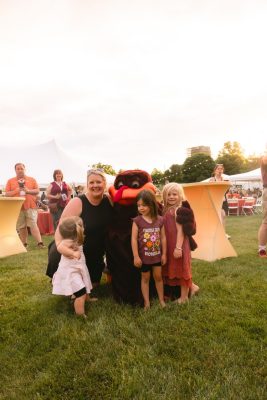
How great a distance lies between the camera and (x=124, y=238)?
346cm

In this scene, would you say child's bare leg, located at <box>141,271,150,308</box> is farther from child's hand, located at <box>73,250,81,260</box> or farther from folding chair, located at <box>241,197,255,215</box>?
folding chair, located at <box>241,197,255,215</box>

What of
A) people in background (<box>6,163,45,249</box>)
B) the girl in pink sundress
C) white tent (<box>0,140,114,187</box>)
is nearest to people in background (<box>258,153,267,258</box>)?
the girl in pink sundress

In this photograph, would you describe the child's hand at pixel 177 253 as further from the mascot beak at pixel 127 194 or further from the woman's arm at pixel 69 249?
the woman's arm at pixel 69 249

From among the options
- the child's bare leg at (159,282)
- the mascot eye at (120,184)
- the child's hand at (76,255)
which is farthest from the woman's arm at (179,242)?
the child's hand at (76,255)

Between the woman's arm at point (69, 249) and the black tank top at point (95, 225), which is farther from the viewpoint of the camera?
the black tank top at point (95, 225)

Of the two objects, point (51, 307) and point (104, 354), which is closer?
point (104, 354)

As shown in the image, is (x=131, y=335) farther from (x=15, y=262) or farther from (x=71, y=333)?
(x=15, y=262)

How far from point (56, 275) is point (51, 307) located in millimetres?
434

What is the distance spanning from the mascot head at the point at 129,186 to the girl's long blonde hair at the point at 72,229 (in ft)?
1.85

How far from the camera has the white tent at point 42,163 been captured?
1802cm

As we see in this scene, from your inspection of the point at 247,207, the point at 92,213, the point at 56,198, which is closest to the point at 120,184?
the point at 92,213

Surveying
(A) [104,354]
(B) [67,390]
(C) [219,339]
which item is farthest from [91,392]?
(C) [219,339]

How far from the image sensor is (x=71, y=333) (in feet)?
8.95

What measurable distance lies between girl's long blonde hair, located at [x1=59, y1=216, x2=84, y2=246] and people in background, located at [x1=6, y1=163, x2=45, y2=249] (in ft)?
14.7
